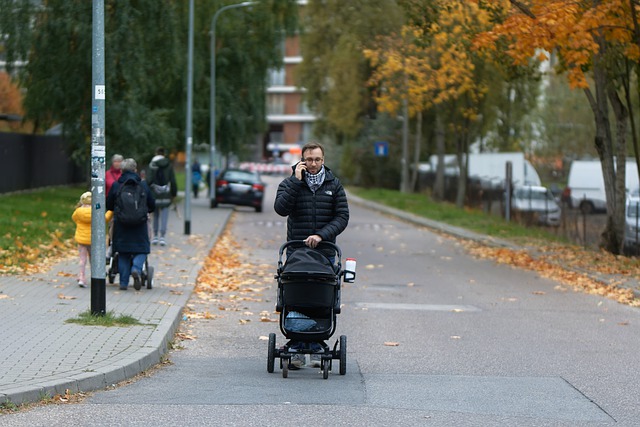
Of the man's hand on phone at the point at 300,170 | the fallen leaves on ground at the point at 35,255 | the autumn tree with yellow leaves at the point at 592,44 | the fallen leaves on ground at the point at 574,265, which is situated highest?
the autumn tree with yellow leaves at the point at 592,44

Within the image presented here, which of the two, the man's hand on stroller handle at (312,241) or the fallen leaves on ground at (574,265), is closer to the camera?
the man's hand on stroller handle at (312,241)

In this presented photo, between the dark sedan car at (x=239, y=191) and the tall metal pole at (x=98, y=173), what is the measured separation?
31.3 meters

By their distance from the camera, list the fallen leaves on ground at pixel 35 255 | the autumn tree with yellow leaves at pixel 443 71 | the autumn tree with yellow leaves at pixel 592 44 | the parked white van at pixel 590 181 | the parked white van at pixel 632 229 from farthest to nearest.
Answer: the parked white van at pixel 590 181
the autumn tree with yellow leaves at pixel 443 71
the parked white van at pixel 632 229
the autumn tree with yellow leaves at pixel 592 44
the fallen leaves on ground at pixel 35 255

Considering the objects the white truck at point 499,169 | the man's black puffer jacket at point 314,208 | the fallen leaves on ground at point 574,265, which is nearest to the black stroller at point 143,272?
the man's black puffer jacket at point 314,208

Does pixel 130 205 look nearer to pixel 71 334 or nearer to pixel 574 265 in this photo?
pixel 71 334

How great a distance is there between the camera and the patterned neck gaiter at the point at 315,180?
30.5 ft

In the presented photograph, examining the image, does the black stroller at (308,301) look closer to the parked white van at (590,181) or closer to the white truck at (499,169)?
the white truck at (499,169)

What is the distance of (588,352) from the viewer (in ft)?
36.0

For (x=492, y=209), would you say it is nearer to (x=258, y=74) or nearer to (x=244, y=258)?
(x=258, y=74)

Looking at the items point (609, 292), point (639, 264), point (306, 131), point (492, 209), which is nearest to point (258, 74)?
point (492, 209)

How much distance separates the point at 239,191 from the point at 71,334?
3252 cm

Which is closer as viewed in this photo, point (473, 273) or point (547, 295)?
point (547, 295)

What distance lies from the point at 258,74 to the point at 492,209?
1102 centimetres

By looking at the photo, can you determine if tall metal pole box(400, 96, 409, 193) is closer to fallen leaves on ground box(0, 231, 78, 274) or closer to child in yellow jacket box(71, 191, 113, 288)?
fallen leaves on ground box(0, 231, 78, 274)
